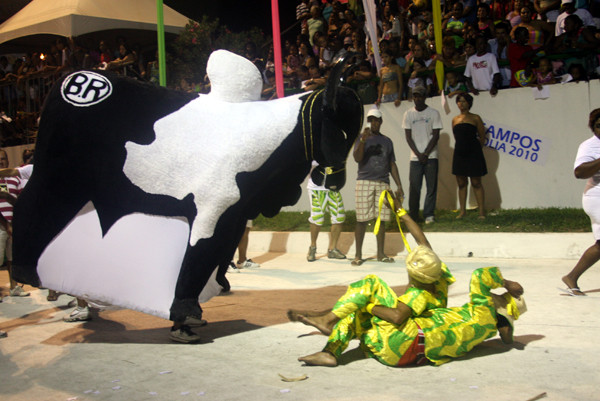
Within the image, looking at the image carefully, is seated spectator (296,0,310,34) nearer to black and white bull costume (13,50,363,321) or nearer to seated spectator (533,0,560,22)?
seated spectator (533,0,560,22)

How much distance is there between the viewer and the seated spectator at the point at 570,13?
35.6 ft

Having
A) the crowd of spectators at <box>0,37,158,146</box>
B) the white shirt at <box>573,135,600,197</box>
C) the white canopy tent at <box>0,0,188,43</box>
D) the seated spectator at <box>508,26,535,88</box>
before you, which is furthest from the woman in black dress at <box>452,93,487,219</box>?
the white canopy tent at <box>0,0,188,43</box>

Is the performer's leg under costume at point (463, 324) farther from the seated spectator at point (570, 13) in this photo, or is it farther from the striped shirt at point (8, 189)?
the seated spectator at point (570, 13)

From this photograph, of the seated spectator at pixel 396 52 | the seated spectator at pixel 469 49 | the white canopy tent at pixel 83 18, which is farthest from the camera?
the white canopy tent at pixel 83 18

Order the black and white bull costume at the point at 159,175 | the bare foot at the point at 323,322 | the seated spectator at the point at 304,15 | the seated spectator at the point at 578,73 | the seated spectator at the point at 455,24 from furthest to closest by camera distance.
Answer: the seated spectator at the point at 304,15
the seated spectator at the point at 455,24
the seated spectator at the point at 578,73
the black and white bull costume at the point at 159,175
the bare foot at the point at 323,322

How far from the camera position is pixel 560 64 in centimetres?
1055

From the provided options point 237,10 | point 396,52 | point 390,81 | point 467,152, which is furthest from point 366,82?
point 237,10

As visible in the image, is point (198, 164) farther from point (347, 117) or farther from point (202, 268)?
point (347, 117)

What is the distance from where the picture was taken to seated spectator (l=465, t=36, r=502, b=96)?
35.7 feet

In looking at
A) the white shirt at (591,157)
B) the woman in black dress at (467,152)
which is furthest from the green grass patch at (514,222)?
the white shirt at (591,157)

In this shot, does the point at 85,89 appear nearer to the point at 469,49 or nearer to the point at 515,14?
the point at 469,49

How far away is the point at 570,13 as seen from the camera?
10883mm

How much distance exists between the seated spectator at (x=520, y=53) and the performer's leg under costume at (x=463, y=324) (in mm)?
7135

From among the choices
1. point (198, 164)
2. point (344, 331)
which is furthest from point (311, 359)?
point (198, 164)
